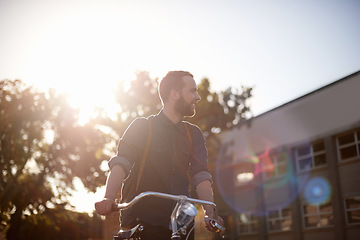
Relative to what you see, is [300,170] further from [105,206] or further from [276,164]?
[105,206]

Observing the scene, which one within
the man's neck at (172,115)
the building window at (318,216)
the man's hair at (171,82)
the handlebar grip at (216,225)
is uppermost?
the building window at (318,216)

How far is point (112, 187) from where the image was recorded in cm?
300

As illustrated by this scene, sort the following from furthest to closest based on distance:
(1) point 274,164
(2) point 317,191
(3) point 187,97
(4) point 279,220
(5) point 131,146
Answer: (1) point 274,164, (4) point 279,220, (2) point 317,191, (3) point 187,97, (5) point 131,146

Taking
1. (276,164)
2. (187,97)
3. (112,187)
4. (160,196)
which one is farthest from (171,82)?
(276,164)

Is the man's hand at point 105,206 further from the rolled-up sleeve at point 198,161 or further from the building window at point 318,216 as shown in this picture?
the building window at point 318,216

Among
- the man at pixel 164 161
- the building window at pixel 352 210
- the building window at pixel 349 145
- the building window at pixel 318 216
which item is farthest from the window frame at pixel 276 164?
the man at pixel 164 161

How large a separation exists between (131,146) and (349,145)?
24.2 meters

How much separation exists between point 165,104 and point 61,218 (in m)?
22.2

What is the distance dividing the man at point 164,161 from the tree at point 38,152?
61.0 ft

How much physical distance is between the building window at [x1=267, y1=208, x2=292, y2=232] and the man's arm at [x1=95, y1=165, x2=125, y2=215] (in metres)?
27.2

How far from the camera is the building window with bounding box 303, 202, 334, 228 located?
25.0 meters

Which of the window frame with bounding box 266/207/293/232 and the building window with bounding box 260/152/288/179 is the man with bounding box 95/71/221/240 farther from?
the building window with bounding box 260/152/288/179

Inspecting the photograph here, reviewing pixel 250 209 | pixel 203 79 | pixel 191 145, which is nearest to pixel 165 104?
pixel 191 145

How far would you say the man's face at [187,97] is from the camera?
11.8 ft
